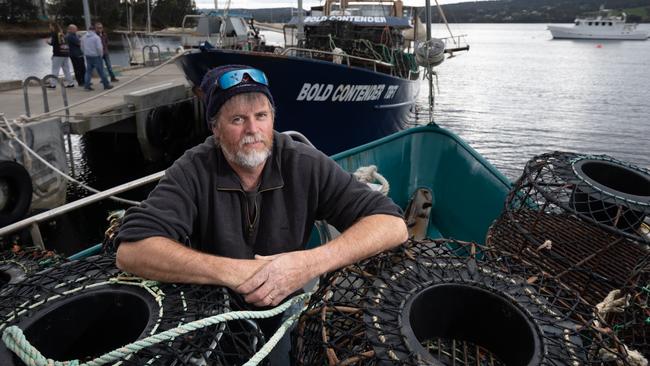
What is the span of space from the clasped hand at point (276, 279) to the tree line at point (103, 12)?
5370 cm

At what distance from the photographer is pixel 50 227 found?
27.9ft

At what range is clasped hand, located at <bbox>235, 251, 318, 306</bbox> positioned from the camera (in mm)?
1639

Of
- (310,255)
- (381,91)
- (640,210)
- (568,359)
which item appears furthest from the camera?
(381,91)

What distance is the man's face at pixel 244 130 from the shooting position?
6.48 feet

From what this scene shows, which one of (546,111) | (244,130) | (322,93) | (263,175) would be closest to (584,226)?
(263,175)

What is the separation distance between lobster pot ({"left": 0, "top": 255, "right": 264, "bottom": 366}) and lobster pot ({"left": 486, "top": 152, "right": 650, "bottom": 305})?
182 centimetres

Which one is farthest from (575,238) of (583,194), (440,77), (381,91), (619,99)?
(440,77)

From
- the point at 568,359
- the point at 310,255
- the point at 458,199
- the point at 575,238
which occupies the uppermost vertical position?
the point at 310,255

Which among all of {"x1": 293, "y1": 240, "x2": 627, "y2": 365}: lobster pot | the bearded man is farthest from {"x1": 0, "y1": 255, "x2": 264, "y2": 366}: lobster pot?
{"x1": 293, "y1": 240, "x2": 627, "y2": 365}: lobster pot

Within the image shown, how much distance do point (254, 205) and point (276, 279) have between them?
1.45 feet

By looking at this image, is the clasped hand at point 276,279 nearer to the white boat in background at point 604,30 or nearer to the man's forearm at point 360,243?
the man's forearm at point 360,243

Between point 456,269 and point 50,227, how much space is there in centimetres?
888

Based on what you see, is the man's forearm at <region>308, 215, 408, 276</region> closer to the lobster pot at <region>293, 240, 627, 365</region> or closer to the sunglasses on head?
the lobster pot at <region>293, 240, 627, 365</region>

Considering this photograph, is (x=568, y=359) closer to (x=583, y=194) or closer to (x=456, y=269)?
(x=456, y=269)
